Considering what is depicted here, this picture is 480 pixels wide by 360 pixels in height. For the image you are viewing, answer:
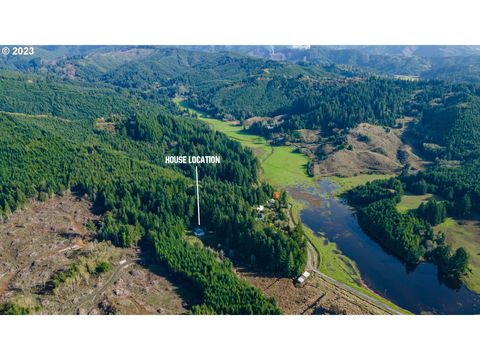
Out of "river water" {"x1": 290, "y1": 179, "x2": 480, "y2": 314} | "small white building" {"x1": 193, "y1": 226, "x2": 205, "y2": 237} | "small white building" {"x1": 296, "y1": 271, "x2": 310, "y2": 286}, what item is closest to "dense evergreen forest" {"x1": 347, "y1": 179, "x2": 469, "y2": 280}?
"river water" {"x1": 290, "y1": 179, "x2": 480, "y2": 314}

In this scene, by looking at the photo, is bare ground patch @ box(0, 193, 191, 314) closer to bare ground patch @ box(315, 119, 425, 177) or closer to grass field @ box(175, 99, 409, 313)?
grass field @ box(175, 99, 409, 313)

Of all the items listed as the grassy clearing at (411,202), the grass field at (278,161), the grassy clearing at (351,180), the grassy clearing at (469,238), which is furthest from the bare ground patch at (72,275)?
the grassy clearing at (351,180)

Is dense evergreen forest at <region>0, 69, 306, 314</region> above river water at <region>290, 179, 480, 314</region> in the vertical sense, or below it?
above

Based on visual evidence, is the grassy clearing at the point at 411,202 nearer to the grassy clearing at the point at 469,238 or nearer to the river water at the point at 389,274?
the grassy clearing at the point at 469,238

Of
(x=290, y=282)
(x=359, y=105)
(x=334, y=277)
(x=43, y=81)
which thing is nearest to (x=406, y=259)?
(x=334, y=277)

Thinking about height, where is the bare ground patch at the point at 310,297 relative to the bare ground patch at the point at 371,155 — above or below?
below

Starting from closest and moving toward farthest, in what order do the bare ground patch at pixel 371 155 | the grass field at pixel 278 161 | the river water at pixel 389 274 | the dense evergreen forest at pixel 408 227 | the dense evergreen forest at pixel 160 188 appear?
the river water at pixel 389 274 → the dense evergreen forest at pixel 160 188 → the dense evergreen forest at pixel 408 227 → the grass field at pixel 278 161 → the bare ground patch at pixel 371 155
